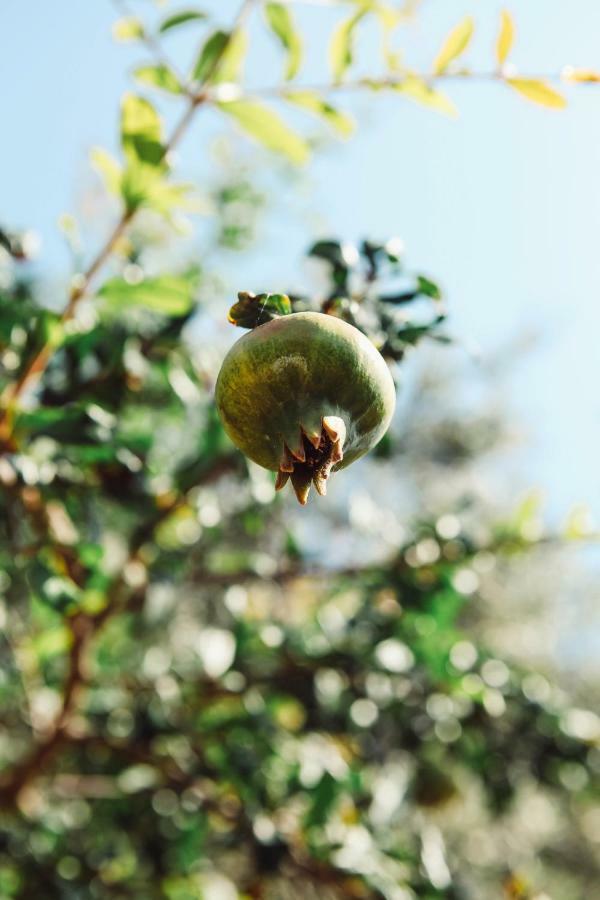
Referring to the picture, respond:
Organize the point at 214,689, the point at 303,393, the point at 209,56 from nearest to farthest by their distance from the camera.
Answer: the point at 303,393 < the point at 209,56 < the point at 214,689

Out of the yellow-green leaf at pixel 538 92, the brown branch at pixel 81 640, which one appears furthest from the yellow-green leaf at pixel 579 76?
the brown branch at pixel 81 640

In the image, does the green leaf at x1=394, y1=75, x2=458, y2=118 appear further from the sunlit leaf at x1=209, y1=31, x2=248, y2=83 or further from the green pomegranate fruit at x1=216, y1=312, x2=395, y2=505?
the green pomegranate fruit at x1=216, y1=312, x2=395, y2=505

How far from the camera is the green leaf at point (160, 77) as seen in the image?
114 cm

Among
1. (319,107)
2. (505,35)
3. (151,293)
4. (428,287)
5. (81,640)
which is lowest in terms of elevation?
(81,640)

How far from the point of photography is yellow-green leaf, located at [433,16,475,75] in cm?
104

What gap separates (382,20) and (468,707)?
199 cm

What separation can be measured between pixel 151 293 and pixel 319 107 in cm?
41

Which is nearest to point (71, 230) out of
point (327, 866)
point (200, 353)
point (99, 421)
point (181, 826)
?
point (99, 421)

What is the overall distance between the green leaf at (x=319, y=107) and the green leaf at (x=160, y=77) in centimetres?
18

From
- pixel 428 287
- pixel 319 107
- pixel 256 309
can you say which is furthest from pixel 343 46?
pixel 256 309

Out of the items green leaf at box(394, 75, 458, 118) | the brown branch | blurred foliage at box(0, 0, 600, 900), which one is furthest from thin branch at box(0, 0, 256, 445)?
the brown branch

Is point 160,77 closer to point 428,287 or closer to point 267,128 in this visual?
point 267,128

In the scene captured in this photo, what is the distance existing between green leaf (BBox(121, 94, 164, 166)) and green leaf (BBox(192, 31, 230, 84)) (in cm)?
10

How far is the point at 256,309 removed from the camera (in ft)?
2.46
